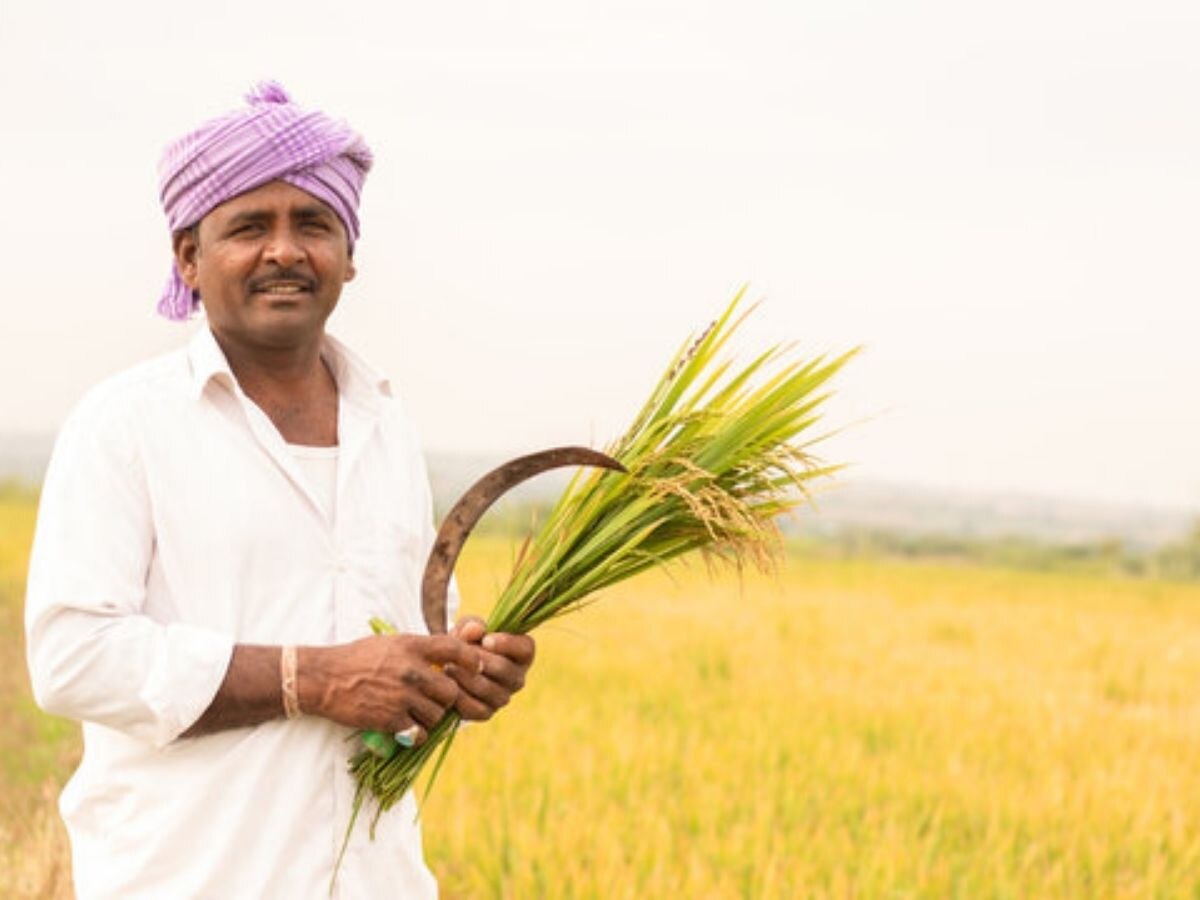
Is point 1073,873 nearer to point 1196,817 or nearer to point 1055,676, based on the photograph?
point 1196,817

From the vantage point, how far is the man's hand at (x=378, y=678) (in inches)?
83.7

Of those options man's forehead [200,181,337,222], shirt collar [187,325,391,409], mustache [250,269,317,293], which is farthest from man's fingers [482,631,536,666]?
man's forehead [200,181,337,222]

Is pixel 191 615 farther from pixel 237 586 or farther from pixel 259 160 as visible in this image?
pixel 259 160

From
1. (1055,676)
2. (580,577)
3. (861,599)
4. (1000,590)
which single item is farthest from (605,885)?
(1000,590)

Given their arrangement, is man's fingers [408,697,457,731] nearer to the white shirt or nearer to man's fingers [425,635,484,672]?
man's fingers [425,635,484,672]

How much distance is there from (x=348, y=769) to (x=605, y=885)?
→ 154cm

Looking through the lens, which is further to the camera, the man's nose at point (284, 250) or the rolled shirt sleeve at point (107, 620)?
the man's nose at point (284, 250)

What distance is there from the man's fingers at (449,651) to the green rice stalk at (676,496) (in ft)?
0.74

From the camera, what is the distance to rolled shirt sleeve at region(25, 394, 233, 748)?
208cm

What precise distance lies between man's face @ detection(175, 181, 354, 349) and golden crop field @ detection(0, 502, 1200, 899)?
20.7 inches

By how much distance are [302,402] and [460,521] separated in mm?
344

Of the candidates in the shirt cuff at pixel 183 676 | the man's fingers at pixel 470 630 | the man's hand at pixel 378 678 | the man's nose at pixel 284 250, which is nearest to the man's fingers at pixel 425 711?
the man's hand at pixel 378 678

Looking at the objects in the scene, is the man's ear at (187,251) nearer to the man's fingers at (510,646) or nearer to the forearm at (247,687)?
Answer: the forearm at (247,687)

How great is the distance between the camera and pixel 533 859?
13.4 ft
